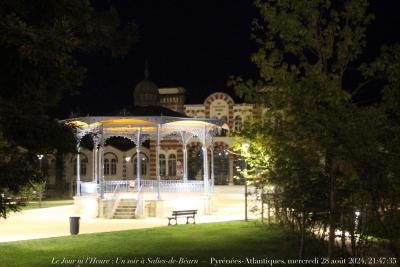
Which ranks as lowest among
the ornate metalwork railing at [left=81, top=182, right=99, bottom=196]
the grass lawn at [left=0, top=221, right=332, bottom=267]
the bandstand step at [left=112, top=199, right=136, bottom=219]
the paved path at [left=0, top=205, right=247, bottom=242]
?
the paved path at [left=0, top=205, right=247, bottom=242]

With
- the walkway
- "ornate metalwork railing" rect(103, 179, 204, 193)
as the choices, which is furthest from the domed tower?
"ornate metalwork railing" rect(103, 179, 204, 193)

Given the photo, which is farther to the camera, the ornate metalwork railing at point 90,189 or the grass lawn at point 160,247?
the ornate metalwork railing at point 90,189

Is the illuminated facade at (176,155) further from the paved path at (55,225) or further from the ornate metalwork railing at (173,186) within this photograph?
the paved path at (55,225)

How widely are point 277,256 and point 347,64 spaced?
4741mm

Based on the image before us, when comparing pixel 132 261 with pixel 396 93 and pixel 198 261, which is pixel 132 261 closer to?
pixel 198 261

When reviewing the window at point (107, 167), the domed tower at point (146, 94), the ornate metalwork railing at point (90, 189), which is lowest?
the ornate metalwork railing at point (90, 189)

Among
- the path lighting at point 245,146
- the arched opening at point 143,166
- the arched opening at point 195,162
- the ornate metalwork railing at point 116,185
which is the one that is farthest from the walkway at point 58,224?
the arched opening at point 195,162

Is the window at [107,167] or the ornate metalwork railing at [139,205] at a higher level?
the window at [107,167]

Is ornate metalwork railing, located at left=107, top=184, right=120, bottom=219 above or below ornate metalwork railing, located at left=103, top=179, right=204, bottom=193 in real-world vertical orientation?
below

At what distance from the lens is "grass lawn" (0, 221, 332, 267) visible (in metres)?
12.4

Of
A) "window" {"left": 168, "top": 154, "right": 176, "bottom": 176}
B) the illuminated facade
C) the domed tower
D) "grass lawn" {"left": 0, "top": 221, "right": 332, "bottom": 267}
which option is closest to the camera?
"grass lawn" {"left": 0, "top": 221, "right": 332, "bottom": 267}

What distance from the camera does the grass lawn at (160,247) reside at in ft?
40.5

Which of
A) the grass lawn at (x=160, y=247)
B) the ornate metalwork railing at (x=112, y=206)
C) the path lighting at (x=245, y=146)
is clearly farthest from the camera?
the ornate metalwork railing at (x=112, y=206)

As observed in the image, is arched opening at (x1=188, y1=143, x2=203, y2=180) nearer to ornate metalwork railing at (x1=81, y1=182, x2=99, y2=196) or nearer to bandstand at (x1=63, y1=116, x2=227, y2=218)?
bandstand at (x1=63, y1=116, x2=227, y2=218)
